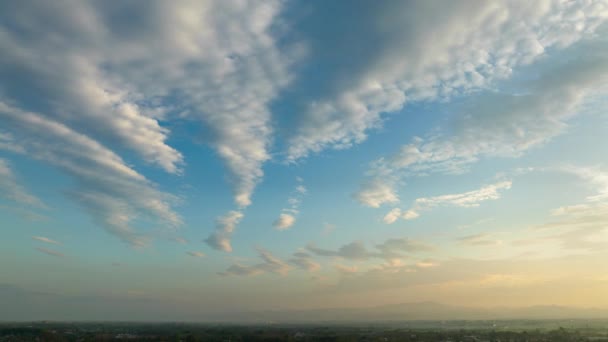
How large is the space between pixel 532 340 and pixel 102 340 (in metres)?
121

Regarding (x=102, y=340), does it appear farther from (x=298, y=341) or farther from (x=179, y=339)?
(x=298, y=341)

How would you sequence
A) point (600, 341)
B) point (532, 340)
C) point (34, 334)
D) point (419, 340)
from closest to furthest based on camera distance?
point (600, 341)
point (532, 340)
point (419, 340)
point (34, 334)

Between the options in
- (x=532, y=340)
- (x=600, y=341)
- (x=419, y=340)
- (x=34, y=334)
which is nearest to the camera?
(x=600, y=341)

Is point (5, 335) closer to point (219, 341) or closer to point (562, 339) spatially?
point (219, 341)

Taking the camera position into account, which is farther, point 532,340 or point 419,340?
point 419,340

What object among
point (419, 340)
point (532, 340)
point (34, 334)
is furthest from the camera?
point (34, 334)

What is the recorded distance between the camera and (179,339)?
379 ft

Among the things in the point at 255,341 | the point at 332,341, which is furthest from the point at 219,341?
the point at 332,341

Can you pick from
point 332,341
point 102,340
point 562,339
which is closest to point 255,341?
point 332,341

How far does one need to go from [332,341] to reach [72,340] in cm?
7810

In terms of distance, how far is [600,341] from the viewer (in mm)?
91812

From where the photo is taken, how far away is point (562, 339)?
10206 cm

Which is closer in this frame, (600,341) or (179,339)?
(600,341)

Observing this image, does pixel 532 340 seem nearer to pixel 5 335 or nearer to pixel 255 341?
pixel 255 341
